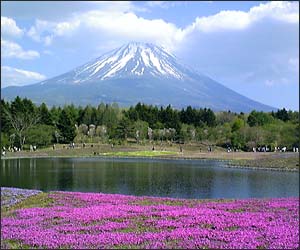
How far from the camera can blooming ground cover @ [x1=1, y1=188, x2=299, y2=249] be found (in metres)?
11.5

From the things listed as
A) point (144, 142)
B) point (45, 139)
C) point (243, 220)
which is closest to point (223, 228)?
point (243, 220)

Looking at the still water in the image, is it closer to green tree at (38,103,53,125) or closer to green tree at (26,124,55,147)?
green tree at (26,124,55,147)

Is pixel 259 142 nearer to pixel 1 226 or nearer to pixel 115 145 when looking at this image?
pixel 115 145

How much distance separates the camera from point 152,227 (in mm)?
14156

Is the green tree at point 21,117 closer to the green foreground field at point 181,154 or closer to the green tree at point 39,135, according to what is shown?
the green tree at point 39,135

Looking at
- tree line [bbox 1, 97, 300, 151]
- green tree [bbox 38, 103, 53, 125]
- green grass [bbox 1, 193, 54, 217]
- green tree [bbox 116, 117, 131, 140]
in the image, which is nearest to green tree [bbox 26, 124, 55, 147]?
tree line [bbox 1, 97, 300, 151]

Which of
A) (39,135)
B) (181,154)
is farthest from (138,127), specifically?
(39,135)

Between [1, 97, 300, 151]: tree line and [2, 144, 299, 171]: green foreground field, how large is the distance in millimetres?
4516

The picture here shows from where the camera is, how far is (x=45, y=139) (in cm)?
8544

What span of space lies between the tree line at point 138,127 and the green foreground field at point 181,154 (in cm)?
452

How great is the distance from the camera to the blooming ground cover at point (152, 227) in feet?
37.8

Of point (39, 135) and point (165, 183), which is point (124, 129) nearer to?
point (39, 135)

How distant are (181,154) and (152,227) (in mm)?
64627

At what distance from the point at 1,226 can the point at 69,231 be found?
8.27 ft
